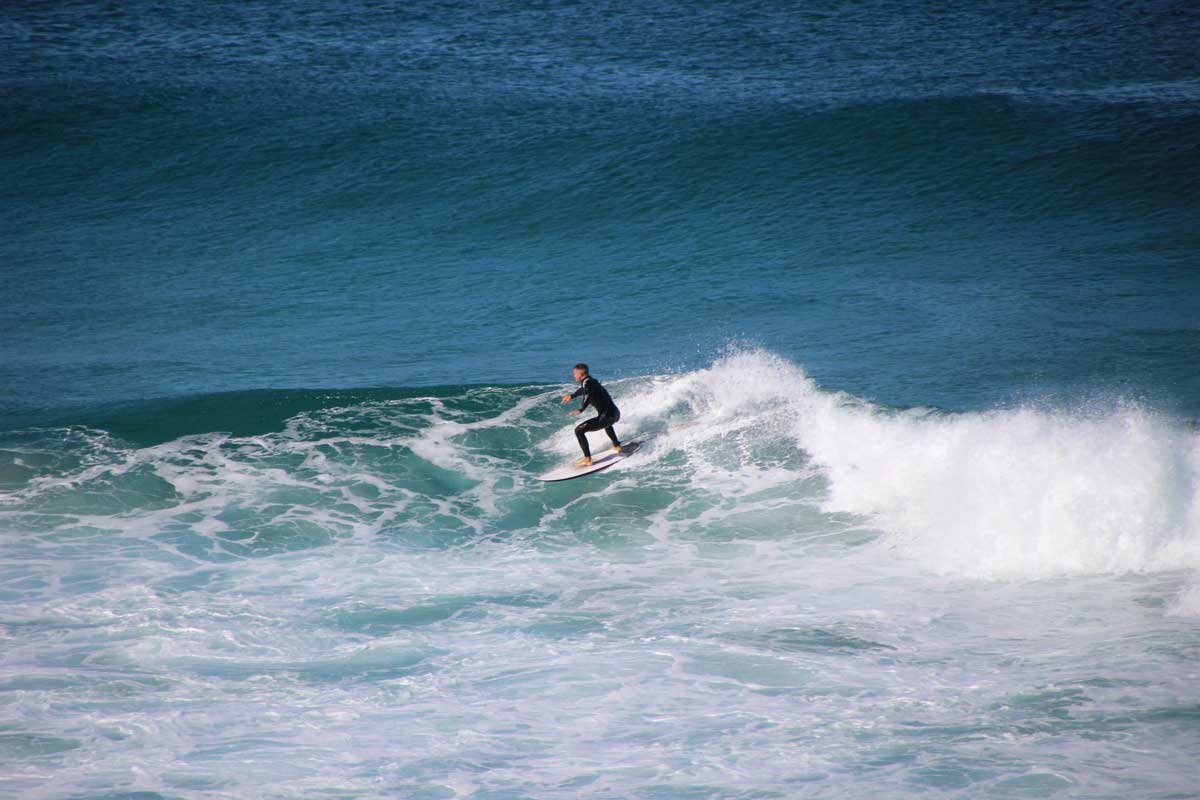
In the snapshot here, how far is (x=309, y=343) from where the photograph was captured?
18344mm

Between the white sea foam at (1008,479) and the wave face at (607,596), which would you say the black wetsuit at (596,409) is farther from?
the white sea foam at (1008,479)

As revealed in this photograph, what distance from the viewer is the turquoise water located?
7.89 meters

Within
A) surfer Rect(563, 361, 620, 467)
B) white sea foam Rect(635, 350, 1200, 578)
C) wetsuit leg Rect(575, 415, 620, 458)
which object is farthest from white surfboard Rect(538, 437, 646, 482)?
white sea foam Rect(635, 350, 1200, 578)

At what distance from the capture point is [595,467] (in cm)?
1348

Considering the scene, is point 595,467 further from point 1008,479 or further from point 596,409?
point 1008,479

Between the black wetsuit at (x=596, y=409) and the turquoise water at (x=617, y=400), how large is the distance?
69 cm

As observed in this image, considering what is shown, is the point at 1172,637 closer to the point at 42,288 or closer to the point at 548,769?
the point at 548,769

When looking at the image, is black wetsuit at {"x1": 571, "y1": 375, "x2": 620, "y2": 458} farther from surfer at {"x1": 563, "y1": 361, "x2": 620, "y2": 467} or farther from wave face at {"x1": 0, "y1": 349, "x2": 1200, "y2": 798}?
wave face at {"x1": 0, "y1": 349, "x2": 1200, "y2": 798}

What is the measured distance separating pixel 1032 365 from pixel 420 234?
42.6ft

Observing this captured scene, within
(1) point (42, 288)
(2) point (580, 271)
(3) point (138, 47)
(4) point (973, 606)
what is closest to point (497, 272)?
(2) point (580, 271)

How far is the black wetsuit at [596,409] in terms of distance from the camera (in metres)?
13.0

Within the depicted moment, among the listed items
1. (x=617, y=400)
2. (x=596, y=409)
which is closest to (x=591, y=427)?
(x=596, y=409)

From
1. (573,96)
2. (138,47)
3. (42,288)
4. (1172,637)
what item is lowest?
(1172,637)

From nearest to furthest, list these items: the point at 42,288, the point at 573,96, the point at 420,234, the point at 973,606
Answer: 1. the point at 973,606
2. the point at 42,288
3. the point at 420,234
4. the point at 573,96
